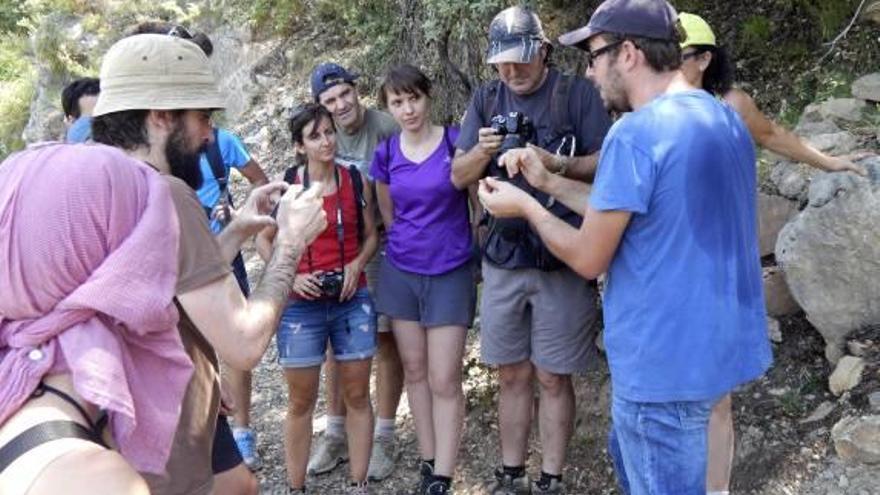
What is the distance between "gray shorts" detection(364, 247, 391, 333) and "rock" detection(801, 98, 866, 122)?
2.47 m

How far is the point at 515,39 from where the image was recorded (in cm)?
380

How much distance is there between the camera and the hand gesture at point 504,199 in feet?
9.93

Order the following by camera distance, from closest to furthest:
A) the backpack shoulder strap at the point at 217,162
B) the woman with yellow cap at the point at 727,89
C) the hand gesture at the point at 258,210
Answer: the hand gesture at the point at 258,210, the woman with yellow cap at the point at 727,89, the backpack shoulder strap at the point at 217,162

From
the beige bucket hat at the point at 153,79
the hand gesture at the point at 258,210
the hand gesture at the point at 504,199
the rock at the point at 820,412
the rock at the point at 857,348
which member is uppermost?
the beige bucket hat at the point at 153,79

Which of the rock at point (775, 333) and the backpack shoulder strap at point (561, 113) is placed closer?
the backpack shoulder strap at point (561, 113)

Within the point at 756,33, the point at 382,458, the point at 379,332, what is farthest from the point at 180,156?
the point at 756,33

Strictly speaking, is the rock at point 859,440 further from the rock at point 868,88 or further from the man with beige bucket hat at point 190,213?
the man with beige bucket hat at point 190,213

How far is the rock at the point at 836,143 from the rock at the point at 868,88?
20.3 inches

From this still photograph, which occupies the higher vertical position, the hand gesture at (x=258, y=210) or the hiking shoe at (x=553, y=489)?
the hand gesture at (x=258, y=210)

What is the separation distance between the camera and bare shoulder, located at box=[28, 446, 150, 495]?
1449mm

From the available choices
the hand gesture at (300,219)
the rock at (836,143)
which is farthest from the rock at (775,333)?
the hand gesture at (300,219)

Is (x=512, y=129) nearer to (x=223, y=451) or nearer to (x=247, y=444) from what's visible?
(x=223, y=451)

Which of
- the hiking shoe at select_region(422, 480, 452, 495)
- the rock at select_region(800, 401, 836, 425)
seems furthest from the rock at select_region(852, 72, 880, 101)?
the hiking shoe at select_region(422, 480, 452, 495)

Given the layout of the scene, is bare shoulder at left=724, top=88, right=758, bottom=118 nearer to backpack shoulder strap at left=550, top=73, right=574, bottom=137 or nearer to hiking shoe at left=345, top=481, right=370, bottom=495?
backpack shoulder strap at left=550, top=73, right=574, bottom=137
